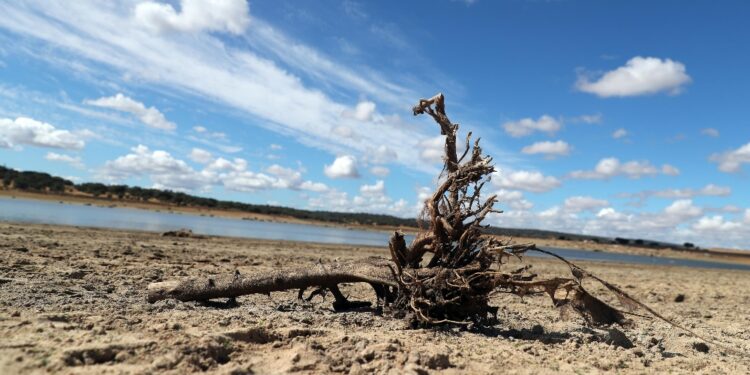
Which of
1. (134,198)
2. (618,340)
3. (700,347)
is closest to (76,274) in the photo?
(618,340)

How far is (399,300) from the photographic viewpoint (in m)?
6.59

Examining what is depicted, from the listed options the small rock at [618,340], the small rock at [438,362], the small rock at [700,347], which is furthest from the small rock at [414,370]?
the small rock at [700,347]

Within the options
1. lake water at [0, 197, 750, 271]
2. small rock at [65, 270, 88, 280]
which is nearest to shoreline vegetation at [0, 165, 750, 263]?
lake water at [0, 197, 750, 271]

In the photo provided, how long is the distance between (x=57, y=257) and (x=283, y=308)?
5697 mm

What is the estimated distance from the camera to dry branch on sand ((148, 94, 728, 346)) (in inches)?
246

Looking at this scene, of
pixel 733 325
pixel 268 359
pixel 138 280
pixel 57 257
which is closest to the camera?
pixel 268 359

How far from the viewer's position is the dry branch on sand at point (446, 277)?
6.25 meters

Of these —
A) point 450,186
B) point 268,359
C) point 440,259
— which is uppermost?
point 450,186

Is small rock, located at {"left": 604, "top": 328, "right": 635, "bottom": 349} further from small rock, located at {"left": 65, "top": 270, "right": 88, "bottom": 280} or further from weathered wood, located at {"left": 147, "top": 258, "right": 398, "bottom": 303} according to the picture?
small rock, located at {"left": 65, "top": 270, "right": 88, "bottom": 280}

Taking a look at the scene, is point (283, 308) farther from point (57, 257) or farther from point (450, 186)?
point (57, 257)

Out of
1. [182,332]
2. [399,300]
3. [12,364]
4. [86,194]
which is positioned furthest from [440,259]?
[86,194]

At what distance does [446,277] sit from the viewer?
630 centimetres

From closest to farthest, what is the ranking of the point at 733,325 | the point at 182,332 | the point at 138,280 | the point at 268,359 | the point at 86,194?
the point at 268,359 < the point at 182,332 < the point at 138,280 < the point at 733,325 < the point at 86,194

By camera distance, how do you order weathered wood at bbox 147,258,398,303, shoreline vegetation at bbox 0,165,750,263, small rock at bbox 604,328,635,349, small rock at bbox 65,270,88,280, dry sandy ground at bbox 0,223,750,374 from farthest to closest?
shoreline vegetation at bbox 0,165,750,263 → small rock at bbox 65,270,88,280 → weathered wood at bbox 147,258,398,303 → small rock at bbox 604,328,635,349 → dry sandy ground at bbox 0,223,750,374
